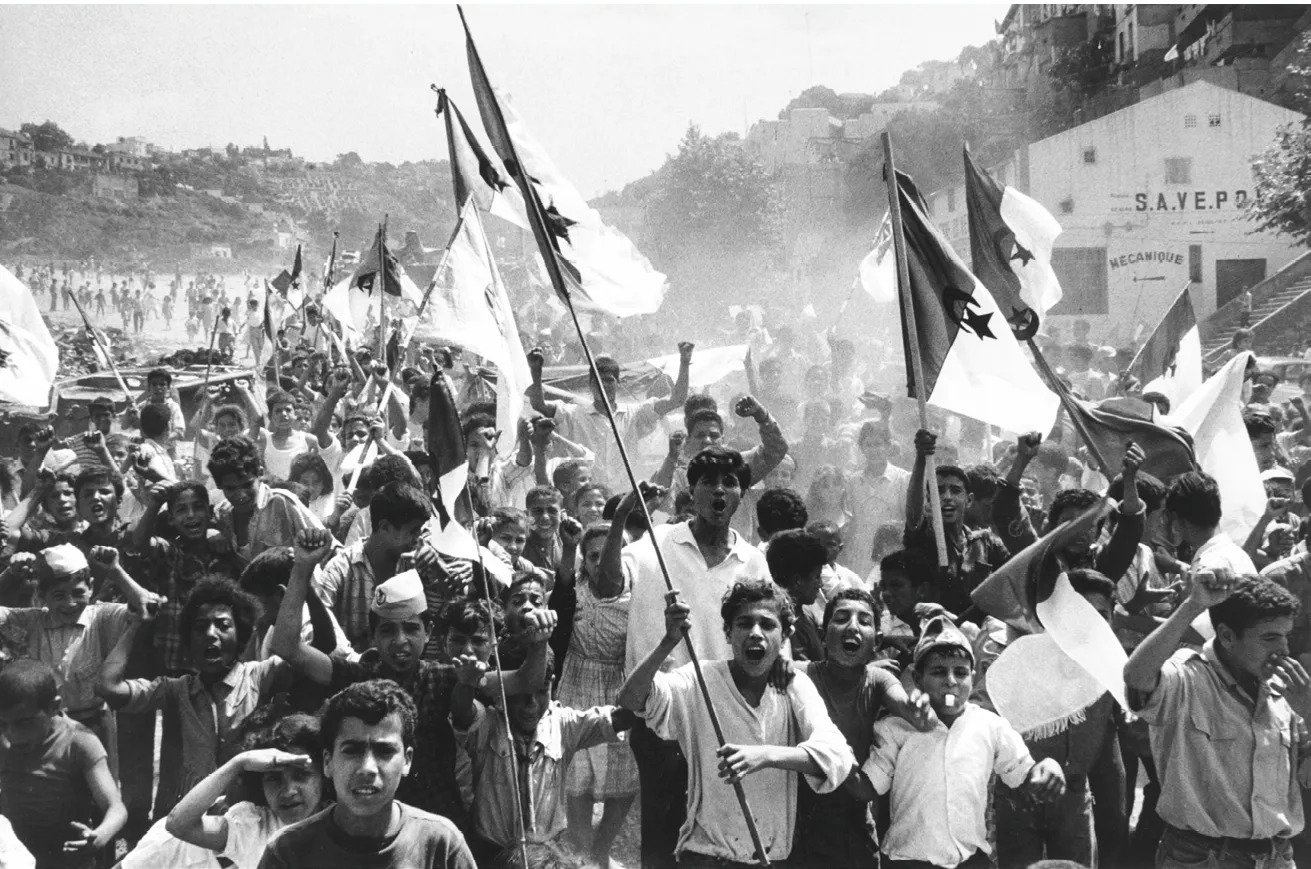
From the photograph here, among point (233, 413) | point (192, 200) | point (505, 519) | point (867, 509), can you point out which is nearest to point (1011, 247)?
point (867, 509)

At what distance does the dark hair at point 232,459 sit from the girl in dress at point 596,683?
187cm

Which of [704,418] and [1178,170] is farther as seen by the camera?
[1178,170]

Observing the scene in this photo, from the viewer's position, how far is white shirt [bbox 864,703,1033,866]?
4137 millimetres

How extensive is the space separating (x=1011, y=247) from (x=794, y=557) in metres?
2.72

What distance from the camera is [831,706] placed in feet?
14.8

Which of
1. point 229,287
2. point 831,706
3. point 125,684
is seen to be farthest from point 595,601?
point 229,287

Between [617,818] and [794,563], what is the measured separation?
1.24 m

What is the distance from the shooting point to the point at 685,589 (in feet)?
16.8

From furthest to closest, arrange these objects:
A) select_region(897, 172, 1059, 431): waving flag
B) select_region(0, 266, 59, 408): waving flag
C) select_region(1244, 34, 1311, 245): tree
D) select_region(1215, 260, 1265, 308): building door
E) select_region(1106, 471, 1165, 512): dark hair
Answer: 1. select_region(1215, 260, 1265, 308): building door
2. select_region(1244, 34, 1311, 245): tree
3. select_region(0, 266, 59, 408): waving flag
4. select_region(1106, 471, 1165, 512): dark hair
5. select_region(897, 172, 1059, 431): waving flag

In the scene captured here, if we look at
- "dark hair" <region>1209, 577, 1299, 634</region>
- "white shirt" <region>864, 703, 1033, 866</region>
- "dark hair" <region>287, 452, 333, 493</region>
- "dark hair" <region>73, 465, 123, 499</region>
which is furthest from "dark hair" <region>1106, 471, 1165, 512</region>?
"dark hair" <region>73, 465, 123, 499</region>

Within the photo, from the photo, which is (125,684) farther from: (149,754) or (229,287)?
(229,287)

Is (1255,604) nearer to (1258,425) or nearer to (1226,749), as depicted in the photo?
(1226,749)

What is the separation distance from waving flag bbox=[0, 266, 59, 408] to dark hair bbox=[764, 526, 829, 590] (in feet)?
13.8

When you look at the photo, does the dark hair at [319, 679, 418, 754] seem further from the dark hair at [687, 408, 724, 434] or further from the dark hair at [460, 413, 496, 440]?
the dark hair at [687, 408, 724, 434]
